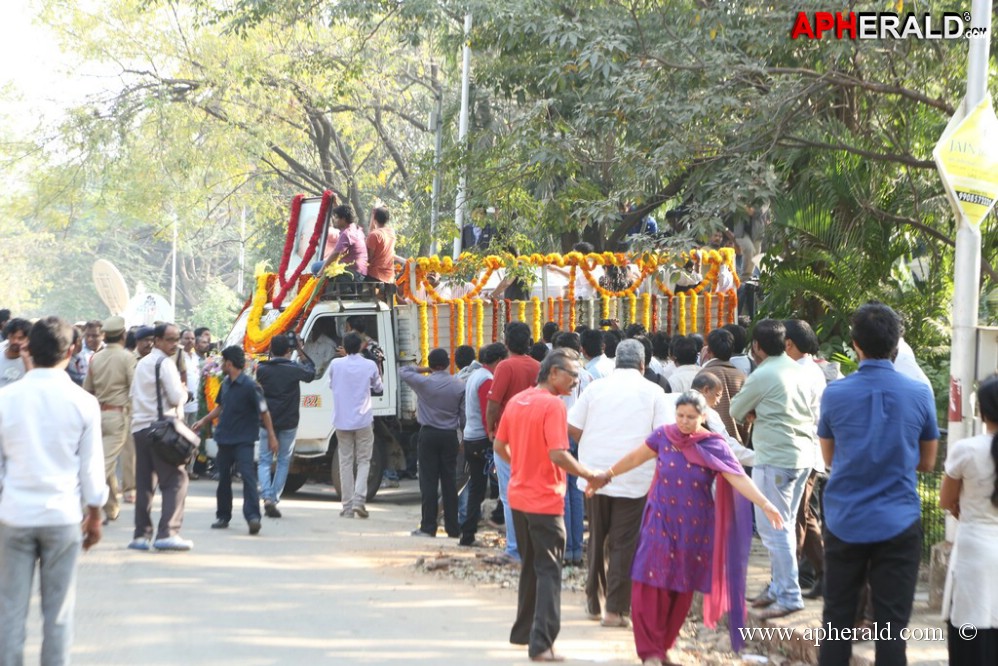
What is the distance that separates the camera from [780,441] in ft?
26.3

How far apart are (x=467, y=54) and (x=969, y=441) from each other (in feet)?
48.3

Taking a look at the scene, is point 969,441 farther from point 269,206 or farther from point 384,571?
point 269,206

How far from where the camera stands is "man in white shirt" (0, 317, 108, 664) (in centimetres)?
582

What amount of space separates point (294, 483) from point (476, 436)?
4.57m

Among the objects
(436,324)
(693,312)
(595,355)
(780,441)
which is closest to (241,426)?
(436,324)

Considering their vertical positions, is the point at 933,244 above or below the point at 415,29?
below

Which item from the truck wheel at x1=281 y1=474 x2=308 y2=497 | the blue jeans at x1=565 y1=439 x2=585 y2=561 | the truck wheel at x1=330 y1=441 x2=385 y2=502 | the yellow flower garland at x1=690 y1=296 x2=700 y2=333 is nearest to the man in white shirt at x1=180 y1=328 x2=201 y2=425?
the truck wheel at x1=281 y1=474 x2=308 y2=497

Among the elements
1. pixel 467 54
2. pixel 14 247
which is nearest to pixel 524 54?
pixel 467 54

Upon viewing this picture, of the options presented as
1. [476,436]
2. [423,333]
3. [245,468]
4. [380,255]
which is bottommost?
[245,468]

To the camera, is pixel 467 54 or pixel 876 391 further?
pixel 467 54

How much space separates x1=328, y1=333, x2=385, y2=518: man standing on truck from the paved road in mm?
963

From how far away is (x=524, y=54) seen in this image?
17.0 m

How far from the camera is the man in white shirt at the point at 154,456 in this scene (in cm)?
1033

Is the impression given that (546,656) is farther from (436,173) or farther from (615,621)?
(436,173)
